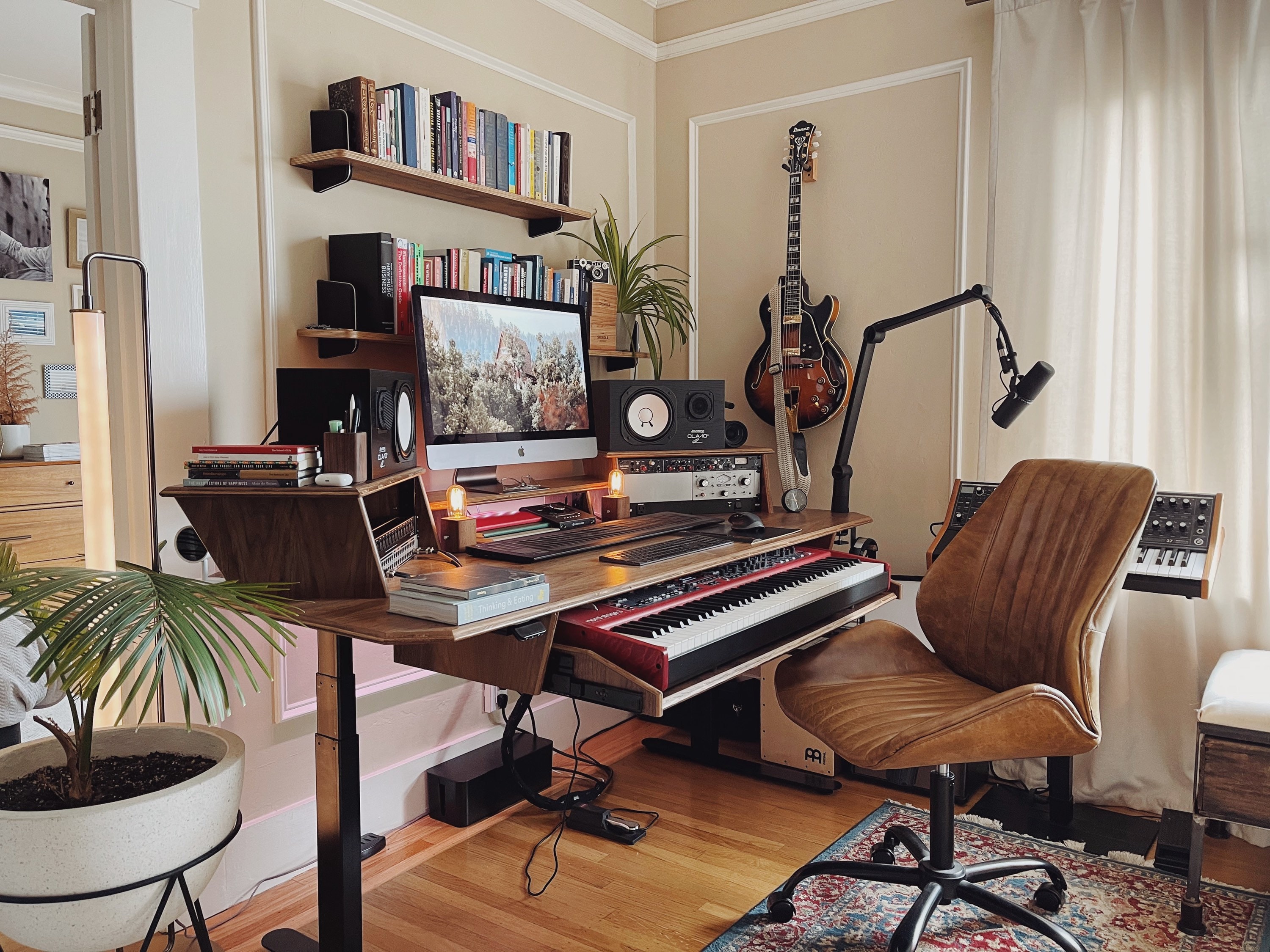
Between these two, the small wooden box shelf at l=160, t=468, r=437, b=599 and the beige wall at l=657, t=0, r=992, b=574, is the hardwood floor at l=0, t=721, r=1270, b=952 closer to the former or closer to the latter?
the small wooden box shelf at l=160, t=468, r=437, b=599

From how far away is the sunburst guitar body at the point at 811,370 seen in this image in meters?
2.99

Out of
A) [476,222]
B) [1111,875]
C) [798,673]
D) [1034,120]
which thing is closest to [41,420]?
[476,222]

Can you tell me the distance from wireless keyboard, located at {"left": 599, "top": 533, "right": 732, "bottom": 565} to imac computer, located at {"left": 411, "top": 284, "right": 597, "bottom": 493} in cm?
48

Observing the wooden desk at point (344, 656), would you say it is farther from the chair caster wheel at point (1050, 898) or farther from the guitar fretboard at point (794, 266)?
the guitar fretboard at point (794, 266)

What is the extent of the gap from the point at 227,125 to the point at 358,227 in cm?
39

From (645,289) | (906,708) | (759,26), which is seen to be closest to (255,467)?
(906,708)

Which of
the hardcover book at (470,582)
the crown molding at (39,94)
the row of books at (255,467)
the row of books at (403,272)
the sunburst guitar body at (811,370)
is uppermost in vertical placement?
the crown molding at (39,94)

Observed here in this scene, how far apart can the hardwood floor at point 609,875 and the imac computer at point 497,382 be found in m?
0.94

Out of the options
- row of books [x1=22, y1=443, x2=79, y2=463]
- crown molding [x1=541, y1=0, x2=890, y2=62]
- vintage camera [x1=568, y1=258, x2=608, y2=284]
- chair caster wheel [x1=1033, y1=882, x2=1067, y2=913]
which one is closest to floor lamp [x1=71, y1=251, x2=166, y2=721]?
vintage camera [x1=568, y1=258, x2=608, y2=284]

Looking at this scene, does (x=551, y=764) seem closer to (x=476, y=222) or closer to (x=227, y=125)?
(x=476, y=222)

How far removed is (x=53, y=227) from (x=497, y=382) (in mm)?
3339

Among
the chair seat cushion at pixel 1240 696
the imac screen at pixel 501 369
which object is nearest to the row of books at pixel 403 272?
the imac screen at pixel 501 369

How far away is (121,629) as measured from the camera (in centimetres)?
126

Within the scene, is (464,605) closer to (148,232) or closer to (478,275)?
(148,232)
